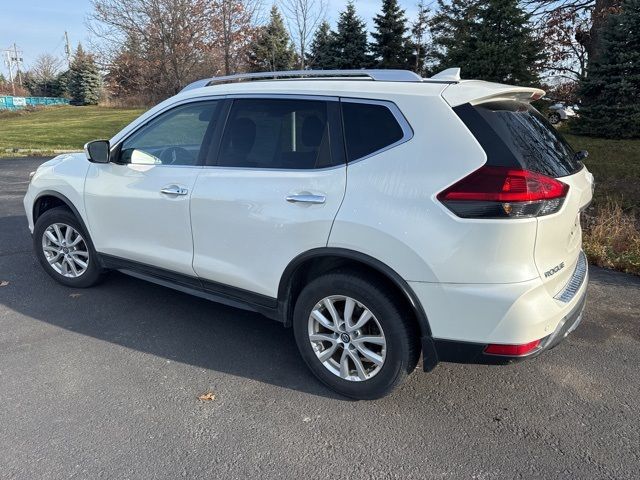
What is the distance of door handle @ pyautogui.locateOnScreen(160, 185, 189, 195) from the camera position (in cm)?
355

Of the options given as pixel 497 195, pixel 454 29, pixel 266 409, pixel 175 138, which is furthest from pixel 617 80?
pixel 266 409

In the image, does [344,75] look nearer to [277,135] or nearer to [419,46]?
[277,135]

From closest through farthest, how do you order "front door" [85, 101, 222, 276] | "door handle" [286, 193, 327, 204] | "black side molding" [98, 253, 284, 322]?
"door handle" [286, 193, 327, 204] → "black side molding" [98, 253, 284, 322] → "front door" [85, 101, 222, 276]

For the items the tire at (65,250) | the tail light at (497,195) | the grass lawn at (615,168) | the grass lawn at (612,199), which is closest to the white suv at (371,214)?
the tail light at (497,195)

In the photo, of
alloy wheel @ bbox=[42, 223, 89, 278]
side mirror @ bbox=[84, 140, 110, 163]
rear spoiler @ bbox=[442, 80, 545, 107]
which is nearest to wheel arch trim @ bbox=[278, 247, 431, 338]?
rear spoiler @ bbox=[442, 80, 545, 107]

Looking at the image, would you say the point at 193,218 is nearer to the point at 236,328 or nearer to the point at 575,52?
the point at 236,328

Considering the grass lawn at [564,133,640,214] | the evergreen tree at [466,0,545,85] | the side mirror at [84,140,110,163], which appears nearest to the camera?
the side mirror at [84,140,110,163]

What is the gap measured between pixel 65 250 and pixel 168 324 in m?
1.37

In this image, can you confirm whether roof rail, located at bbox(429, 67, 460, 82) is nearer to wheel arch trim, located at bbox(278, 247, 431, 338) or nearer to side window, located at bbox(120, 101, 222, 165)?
wheel arch trim, located at bbox(278, 247, 431, 338)

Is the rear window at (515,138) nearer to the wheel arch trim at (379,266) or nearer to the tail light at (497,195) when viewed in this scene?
the tail light at (497,195)

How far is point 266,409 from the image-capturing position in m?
2.98

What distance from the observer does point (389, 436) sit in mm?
2748

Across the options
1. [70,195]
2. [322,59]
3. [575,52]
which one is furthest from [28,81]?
[70,195]

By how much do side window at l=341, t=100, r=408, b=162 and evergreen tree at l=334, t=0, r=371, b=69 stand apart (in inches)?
845
